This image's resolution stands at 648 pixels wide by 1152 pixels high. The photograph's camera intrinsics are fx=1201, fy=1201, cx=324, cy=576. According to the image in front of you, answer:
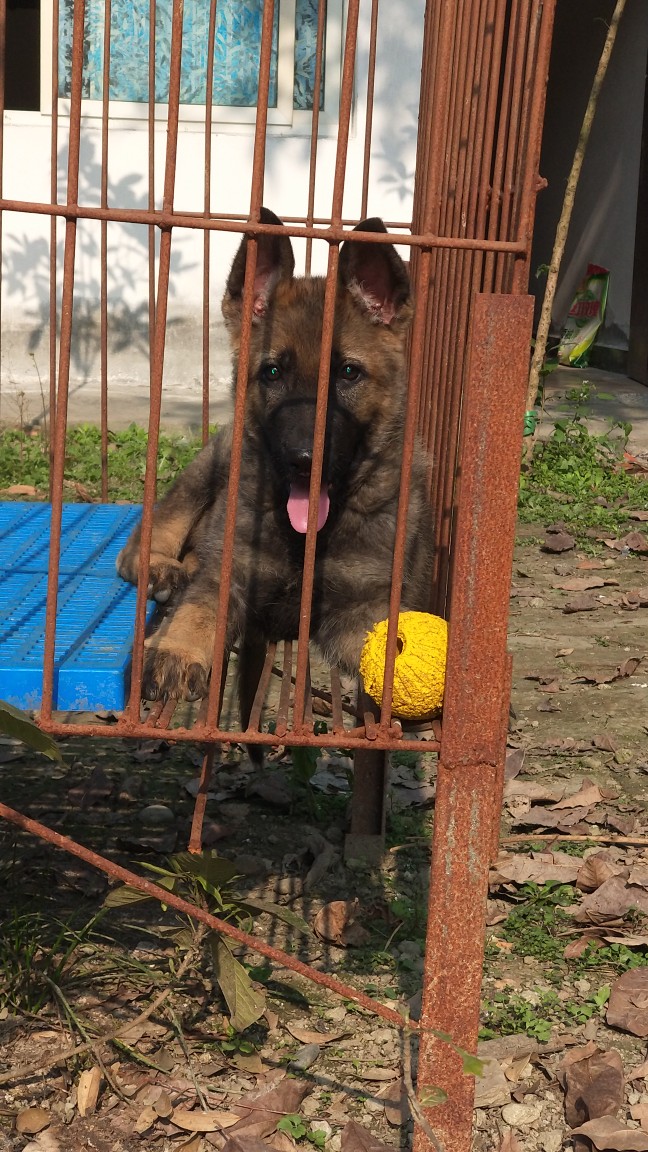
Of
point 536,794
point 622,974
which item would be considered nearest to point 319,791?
point 536,794

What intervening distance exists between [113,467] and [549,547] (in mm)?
2593

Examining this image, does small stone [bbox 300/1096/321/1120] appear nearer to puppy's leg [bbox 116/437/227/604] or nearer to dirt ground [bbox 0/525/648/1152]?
dirt ground [bbox 0/525/648/1152]

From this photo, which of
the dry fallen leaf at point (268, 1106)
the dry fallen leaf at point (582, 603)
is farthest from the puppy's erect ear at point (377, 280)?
the dry fallen leaf at point (582, 603)

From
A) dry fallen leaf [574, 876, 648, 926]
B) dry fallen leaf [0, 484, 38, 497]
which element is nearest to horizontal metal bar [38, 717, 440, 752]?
dry fallen leaf [574, 876, 648, 926]

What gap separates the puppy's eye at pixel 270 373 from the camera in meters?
3.46

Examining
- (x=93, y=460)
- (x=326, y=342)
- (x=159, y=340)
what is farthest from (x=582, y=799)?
(x=93, y=460)

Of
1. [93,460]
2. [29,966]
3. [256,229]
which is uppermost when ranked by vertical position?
[256,229]

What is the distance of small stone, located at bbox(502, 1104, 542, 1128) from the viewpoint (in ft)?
7.52

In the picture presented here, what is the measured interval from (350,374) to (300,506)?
1.64 feet

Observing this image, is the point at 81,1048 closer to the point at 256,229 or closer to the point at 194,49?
the point at 256,229

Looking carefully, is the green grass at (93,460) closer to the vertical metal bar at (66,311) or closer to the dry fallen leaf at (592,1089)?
the vertical metal bar at (66,311)

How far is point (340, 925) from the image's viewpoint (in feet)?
9.69

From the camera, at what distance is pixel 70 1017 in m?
2.40

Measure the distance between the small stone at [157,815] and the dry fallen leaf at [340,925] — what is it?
73 cm
